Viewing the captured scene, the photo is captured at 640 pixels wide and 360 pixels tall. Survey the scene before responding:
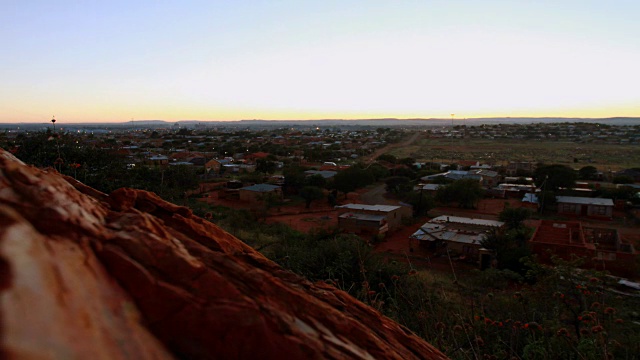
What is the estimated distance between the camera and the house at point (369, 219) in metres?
22.8

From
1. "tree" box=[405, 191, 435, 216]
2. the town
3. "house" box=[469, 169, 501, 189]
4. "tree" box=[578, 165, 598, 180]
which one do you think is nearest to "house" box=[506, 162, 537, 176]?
the town

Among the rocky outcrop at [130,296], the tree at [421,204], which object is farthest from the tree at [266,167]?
the rocky outcrop at [130,296]

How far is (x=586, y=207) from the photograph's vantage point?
28672 millimetres

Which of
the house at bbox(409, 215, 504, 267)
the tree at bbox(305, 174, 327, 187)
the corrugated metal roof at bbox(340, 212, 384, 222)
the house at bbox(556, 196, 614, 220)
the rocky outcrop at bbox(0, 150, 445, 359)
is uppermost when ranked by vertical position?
the rocky outcrop at bbox(0, 150, 445, 359)

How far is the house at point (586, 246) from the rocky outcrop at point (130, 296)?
13435mm

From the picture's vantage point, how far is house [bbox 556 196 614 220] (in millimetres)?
27953

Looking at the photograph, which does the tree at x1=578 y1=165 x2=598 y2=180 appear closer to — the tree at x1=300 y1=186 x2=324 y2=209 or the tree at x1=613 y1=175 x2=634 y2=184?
the tree at x1=613 y1=175 x2=634 y2=184

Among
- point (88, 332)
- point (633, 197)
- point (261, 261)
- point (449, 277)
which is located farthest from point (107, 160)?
point (633, 197)

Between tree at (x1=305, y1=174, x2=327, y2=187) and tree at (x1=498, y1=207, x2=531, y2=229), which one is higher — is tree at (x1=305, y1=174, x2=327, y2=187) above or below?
above

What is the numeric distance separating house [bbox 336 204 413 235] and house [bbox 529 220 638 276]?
7.38 meters

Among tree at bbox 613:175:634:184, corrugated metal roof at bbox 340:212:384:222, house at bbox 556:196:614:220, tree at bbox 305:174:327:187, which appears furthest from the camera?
tree at bbox 613:175:634:184

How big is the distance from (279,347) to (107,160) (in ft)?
62.7

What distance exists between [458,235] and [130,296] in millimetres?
19910

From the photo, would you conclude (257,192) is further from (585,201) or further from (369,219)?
(585,201)
